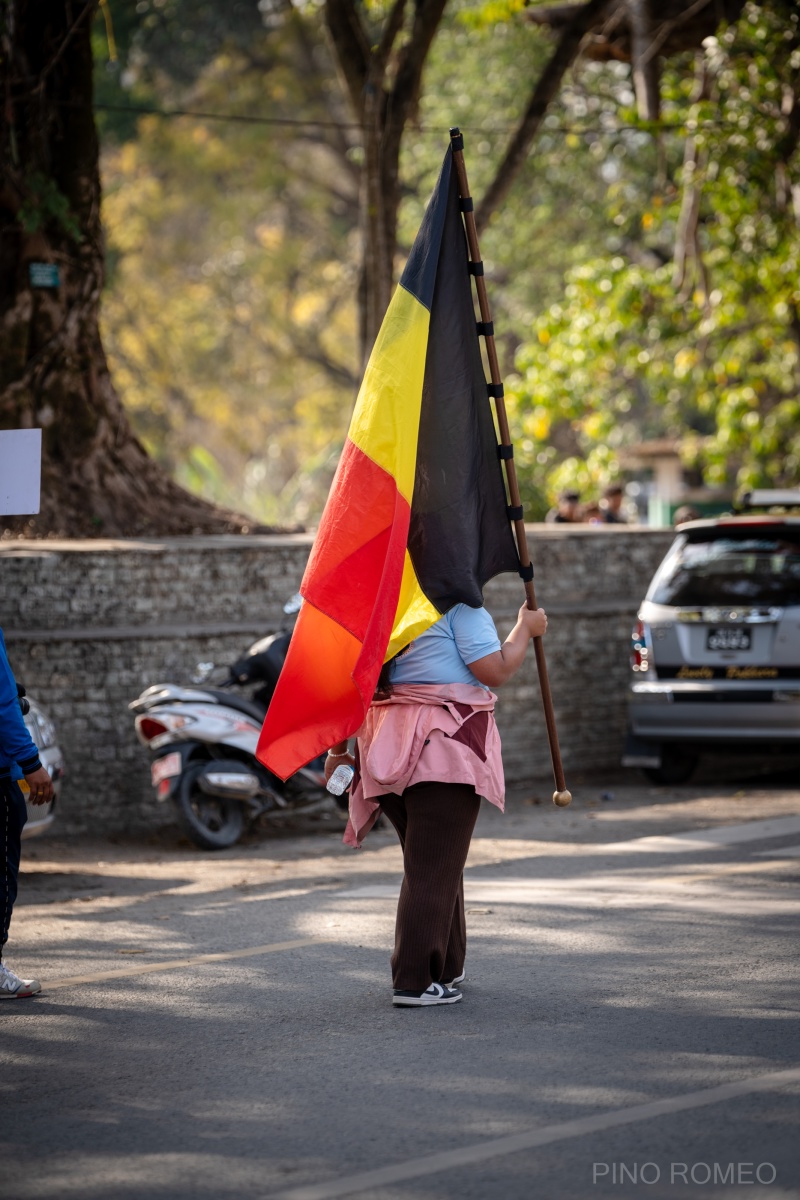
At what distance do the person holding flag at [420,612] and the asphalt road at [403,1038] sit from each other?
Result: 0.56m

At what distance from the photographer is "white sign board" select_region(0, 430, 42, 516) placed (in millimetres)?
6406

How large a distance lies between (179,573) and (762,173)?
9.32 metres

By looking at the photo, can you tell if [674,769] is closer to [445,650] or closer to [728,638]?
[728,638]

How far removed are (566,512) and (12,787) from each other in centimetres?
1168

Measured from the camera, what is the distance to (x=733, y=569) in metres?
11.2

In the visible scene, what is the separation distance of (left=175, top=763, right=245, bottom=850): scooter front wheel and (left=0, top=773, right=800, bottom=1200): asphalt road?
64 cm

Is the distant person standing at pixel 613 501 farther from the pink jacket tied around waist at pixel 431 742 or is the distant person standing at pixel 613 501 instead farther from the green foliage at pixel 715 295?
the pink jacket tied around waist at pixel 431 742

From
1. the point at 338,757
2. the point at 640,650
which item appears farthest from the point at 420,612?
the point at 640,650

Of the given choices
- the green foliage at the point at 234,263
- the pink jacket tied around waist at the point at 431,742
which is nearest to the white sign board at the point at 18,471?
the pink jacket tied around waist at the point at 431,742

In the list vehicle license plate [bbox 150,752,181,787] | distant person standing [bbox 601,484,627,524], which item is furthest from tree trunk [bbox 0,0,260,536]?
distant person standing [bbox 601,484,627,524]

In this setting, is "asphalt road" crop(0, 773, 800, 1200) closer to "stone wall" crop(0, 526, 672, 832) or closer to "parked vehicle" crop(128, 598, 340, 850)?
"parked vehicle" crop(128, 598, 340, 850)

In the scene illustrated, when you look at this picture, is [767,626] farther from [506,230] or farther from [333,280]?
[333,280]

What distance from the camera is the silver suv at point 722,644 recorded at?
35.6ft

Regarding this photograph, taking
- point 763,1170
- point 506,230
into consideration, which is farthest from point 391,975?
point 506,230
